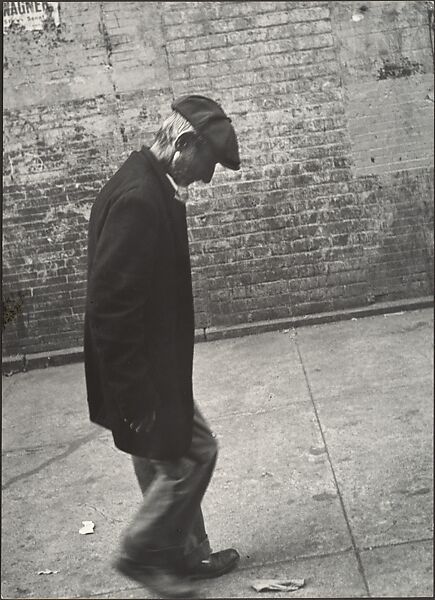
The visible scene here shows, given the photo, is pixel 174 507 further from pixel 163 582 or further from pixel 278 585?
pixel 278 585

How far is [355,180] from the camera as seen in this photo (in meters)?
2.79

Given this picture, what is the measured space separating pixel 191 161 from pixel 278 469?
48.3 inches

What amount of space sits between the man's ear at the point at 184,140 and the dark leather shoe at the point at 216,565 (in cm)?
129

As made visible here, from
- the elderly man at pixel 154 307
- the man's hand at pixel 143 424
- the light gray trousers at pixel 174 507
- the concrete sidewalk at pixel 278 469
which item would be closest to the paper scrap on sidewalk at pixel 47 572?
the concrete sidewalk at pixel 278 469

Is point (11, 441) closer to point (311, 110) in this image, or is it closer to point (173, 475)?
point (173, 475)

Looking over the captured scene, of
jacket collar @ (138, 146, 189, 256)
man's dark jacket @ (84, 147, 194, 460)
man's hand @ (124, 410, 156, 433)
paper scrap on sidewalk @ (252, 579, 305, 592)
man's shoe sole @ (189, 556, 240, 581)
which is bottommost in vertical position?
paper scrap on sidewalk @ (252, 579, 305, 592)

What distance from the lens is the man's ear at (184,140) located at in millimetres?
2125

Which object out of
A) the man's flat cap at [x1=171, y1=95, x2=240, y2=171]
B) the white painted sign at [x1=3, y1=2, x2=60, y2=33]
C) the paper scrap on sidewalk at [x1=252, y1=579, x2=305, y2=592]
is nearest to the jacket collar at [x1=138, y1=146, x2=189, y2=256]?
the man's flat cap at [x1=171, y1=95, x2=240, y2=171]

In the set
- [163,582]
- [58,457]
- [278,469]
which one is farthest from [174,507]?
[58,457]

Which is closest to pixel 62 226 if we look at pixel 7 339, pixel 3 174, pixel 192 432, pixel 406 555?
pixel 3 174

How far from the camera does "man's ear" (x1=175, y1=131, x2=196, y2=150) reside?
212 centimetres

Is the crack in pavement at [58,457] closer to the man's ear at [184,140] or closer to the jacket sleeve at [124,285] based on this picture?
the jacket sleeve at [124,285]

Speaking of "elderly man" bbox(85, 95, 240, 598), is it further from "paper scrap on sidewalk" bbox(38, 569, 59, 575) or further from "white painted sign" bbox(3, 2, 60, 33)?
"white painted sign" bbox(3, 2, 60, 33)

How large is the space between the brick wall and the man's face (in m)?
0.21
